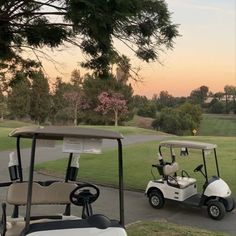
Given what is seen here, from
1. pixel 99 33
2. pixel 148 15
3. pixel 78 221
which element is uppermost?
pixel 148 15

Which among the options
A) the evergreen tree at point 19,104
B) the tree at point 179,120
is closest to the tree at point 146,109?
the tree at point 179,120

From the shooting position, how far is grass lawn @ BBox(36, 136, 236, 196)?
1366 cm

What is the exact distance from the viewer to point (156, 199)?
10289mm

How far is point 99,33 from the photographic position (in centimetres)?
512

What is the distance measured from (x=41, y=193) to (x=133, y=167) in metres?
11.8

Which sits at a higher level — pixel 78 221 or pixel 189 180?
pixel 78 221

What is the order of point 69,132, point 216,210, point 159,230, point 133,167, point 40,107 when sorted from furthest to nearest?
point 40,107 < point 133,167 < point 216,210 < point 159,230 < point 69,132

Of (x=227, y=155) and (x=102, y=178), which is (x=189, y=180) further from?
(x=227, y=155)

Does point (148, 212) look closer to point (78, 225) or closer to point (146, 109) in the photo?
point (78, 225)

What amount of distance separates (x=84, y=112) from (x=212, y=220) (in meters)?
46.9

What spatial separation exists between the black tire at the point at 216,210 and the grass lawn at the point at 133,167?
8.24 ft

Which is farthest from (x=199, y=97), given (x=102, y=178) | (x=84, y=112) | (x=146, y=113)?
(x=102, y=178)

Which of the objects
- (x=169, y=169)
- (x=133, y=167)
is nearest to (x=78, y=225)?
(x=169, y=169)

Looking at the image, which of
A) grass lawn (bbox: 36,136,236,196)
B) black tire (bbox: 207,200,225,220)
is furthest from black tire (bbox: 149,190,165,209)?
grass lawn (bbox: 36,136,236,196)
